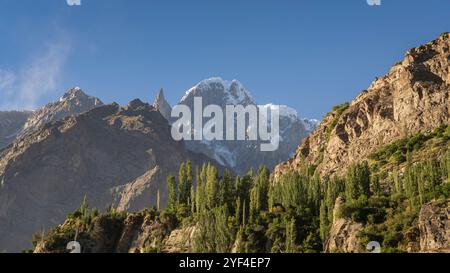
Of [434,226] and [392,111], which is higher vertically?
[392,111]

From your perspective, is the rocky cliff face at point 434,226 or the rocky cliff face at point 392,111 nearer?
the rocky cliff face at point 434,226

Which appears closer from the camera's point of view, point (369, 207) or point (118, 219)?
point (369, 207)

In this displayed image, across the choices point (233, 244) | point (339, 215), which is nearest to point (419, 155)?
point (339, 215)

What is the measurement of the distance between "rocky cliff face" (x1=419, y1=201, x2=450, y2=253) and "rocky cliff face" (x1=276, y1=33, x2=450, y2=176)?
56.2 m

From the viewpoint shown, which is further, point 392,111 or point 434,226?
point 392,111

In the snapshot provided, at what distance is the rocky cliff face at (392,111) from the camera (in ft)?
421

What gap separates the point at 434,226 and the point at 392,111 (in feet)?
234

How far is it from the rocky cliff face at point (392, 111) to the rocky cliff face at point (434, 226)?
5617 cm

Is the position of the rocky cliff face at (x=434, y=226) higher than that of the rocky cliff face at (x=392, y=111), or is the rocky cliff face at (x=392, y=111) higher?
the rocky cliff face at (x=392, y=111)

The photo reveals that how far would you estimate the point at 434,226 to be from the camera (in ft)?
224
